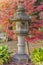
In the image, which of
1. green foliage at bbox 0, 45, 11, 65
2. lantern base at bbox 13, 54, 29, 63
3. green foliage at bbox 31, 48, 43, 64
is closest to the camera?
green foliage at bbox 0, 45, 11, 65

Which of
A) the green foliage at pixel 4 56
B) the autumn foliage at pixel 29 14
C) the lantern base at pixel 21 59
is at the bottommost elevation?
the lantern base at pixel 21 59

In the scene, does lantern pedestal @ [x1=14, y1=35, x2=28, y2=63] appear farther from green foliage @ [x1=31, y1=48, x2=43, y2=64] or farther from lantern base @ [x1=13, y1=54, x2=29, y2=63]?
green foliage @ [x1=31, y1=48, x2=43, y2=64]

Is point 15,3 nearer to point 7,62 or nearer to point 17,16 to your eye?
point 17,16

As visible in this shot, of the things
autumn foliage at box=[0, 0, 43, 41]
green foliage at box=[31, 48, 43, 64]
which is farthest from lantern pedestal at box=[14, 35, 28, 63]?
autumn foliage at box=[0, 0, 43, 41]

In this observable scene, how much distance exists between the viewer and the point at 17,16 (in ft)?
25.6

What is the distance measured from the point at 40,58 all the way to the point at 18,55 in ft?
2.66

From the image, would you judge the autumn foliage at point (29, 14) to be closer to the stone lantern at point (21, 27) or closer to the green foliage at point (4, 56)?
the stone lantern at point (21, 27)

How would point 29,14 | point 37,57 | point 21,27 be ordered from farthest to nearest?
point 29,14 → point 21,27 → point 37,57

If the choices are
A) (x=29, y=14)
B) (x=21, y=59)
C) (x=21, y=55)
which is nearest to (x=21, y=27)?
(x=21, y=55)

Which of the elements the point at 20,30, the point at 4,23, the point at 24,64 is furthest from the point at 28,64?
the point at 4,23

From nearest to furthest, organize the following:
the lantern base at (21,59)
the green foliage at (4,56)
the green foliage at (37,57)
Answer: the green foliage at (4,56) → the green foliage at (37,57) → the lantern base at (21,59)

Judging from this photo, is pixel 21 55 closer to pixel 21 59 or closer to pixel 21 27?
pixel 21 59

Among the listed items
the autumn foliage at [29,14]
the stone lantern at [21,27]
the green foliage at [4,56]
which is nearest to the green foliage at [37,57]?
the stone lantern at [21,27]

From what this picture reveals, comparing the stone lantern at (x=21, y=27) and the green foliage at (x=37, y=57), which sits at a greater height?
the stone lantern at (x=21, y=27)
